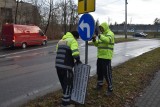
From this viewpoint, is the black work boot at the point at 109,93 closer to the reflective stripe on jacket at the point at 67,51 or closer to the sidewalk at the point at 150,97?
the sidewalk at the point at 150,97

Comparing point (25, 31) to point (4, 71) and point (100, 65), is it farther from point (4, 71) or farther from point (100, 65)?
point (100, 65)

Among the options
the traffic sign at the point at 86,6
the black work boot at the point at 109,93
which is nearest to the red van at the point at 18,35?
the black work boot at the point at 109,93

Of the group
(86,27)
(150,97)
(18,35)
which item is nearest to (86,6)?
(86,27)

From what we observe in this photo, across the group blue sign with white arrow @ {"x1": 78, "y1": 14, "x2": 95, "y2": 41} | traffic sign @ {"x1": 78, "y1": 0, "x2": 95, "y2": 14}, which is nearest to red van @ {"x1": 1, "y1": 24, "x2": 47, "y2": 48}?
traffic sign @ {"x1": 78, "y1": 0, "x2": 95, "y2": 14}

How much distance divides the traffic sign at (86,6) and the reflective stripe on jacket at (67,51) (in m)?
0.76

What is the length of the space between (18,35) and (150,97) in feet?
65.6

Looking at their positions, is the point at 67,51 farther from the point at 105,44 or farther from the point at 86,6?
the point at 105,44

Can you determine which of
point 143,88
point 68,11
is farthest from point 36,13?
point 143,88

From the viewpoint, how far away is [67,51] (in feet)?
22.2

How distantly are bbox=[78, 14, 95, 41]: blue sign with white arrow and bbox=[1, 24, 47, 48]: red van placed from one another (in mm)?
19616

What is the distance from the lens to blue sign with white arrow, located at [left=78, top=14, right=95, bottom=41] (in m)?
7.11

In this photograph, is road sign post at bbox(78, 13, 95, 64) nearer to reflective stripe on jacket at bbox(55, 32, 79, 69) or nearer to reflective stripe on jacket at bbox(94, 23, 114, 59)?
reflective stripe on jacket at bbox(55, 32, 79, 69)

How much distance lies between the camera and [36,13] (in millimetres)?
46031

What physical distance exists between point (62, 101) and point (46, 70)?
21.3ft
